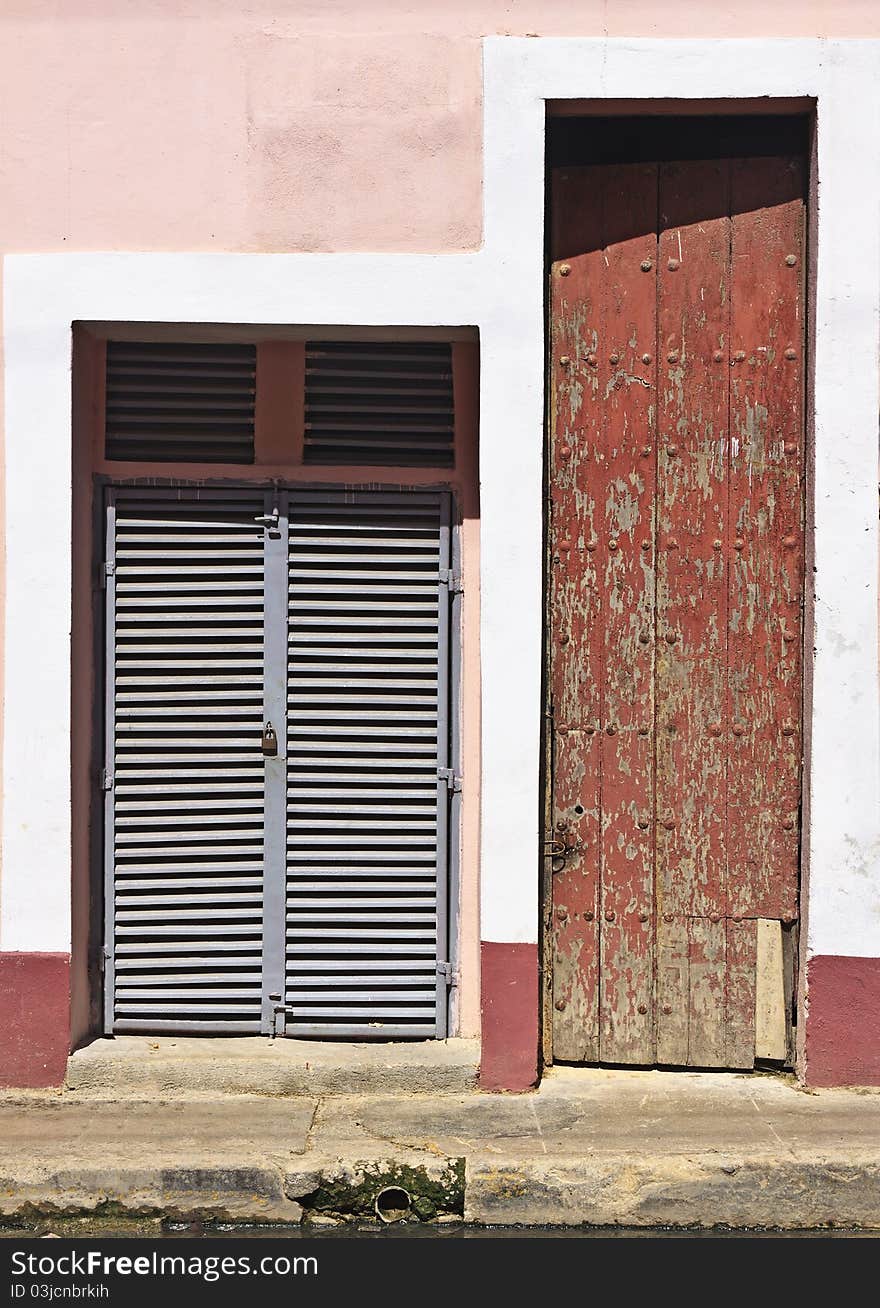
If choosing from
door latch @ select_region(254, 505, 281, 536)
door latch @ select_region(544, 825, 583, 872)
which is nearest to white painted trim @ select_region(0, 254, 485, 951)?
door latch @ select_region(254, 505, 281, 536)

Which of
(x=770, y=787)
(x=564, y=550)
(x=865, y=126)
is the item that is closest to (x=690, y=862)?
Answer: (x=770, y=787)

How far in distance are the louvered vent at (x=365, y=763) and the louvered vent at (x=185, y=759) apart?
17cm

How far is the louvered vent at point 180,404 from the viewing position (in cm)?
508

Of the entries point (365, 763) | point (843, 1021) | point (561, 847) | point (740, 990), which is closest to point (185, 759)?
point (365, 763)

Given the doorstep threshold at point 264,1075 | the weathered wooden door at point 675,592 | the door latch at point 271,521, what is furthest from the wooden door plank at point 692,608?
the door latch at point 271,521

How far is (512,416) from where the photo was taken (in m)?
4.76

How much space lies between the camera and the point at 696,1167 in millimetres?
4203

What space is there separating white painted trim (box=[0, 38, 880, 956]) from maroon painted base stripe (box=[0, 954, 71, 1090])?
86mm

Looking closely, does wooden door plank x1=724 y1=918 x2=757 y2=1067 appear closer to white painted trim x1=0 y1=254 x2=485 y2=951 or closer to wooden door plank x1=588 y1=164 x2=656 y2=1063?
wooden door plank x1=588 y1=164 x2=656 y2=1063

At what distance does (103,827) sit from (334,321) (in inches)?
83.3

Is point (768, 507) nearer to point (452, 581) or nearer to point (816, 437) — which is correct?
point (816, 437)

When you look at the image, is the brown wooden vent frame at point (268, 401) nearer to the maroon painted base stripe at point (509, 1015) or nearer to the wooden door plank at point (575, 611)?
the wooden door plank at point (575, 611)

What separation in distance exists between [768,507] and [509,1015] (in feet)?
6.91

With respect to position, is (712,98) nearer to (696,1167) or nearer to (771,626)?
(771,626)
